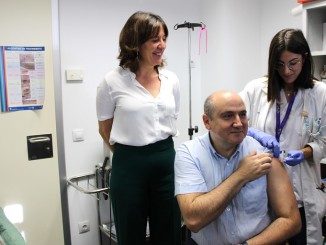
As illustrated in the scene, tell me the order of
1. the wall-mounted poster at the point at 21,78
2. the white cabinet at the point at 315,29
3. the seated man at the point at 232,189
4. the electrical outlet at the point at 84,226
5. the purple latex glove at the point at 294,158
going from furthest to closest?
the electrical outlet at the point at 84,226 < the white cabinet at the point at 315,29 < the wall-mounted poster at the point at 21,78 < the purple latex glove at the point at 294,158 < the seated man at the point at 232,189

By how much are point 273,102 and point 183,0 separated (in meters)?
1.67

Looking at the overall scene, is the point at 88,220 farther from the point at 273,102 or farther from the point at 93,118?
the point at 273,102

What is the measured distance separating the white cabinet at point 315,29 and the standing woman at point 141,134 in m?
1.01

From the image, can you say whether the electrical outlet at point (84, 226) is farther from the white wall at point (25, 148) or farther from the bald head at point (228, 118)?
the bald head at point (228, 118)

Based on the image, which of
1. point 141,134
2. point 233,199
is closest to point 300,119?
point 233,199

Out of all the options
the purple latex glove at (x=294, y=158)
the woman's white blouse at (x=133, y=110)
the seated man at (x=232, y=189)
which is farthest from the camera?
the woman's white blouse at (x=133, y=110)

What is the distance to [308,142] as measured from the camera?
164cm

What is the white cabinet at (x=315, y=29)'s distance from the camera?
2.18m

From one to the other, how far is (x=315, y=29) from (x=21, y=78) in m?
1.91

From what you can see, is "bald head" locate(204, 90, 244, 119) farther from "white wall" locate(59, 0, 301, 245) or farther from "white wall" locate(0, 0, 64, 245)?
"white wall" locate(59, 0, 301, 245)

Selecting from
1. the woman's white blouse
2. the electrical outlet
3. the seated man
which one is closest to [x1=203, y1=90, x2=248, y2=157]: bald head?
the seated man

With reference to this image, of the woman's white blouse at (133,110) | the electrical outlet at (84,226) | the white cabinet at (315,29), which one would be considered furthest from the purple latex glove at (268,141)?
the electrical outlet at (84,226)

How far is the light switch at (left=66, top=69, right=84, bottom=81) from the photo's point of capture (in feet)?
8.02

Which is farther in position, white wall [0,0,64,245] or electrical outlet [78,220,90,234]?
electrical outlet [78,220,90,234]
